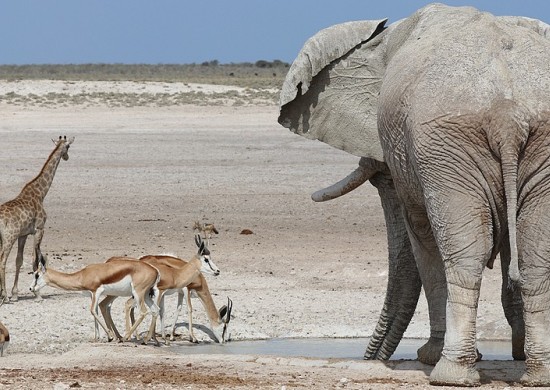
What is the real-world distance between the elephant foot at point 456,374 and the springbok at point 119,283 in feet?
14.4

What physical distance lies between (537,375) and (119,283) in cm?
489

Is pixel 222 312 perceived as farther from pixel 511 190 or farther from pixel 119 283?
pixel 511 190

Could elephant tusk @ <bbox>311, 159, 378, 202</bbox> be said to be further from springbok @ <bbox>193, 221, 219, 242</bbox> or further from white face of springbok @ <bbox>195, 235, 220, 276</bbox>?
springbok @ <bbox>193, 221, 219, 242</bbox>

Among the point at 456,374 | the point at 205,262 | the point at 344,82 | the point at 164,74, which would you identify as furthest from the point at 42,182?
the point at 164,74

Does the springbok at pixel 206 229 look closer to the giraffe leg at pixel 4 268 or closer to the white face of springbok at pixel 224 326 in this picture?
the giraffe leg at pixel 4 268

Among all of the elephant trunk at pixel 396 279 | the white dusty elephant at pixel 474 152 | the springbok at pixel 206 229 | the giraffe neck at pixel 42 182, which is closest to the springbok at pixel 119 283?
the giraffe neck at pixel 42 182

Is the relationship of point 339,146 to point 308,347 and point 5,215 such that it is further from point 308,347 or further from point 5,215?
point 5,215

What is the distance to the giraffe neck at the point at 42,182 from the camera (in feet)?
47.1

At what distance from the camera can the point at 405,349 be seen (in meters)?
11.6

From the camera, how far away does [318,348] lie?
1156 centimetres

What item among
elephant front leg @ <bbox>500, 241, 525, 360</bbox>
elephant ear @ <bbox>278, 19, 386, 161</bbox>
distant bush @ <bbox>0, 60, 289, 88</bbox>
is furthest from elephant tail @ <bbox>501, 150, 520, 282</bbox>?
distant bush @ <bbox>0, 60, 289, 88</bbox>

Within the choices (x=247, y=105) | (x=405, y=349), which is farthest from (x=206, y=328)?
(x=247, y=105)

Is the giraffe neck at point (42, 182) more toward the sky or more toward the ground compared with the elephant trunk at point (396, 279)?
more toward the ground

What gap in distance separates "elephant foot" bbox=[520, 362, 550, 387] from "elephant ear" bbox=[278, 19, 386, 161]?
1992mm
